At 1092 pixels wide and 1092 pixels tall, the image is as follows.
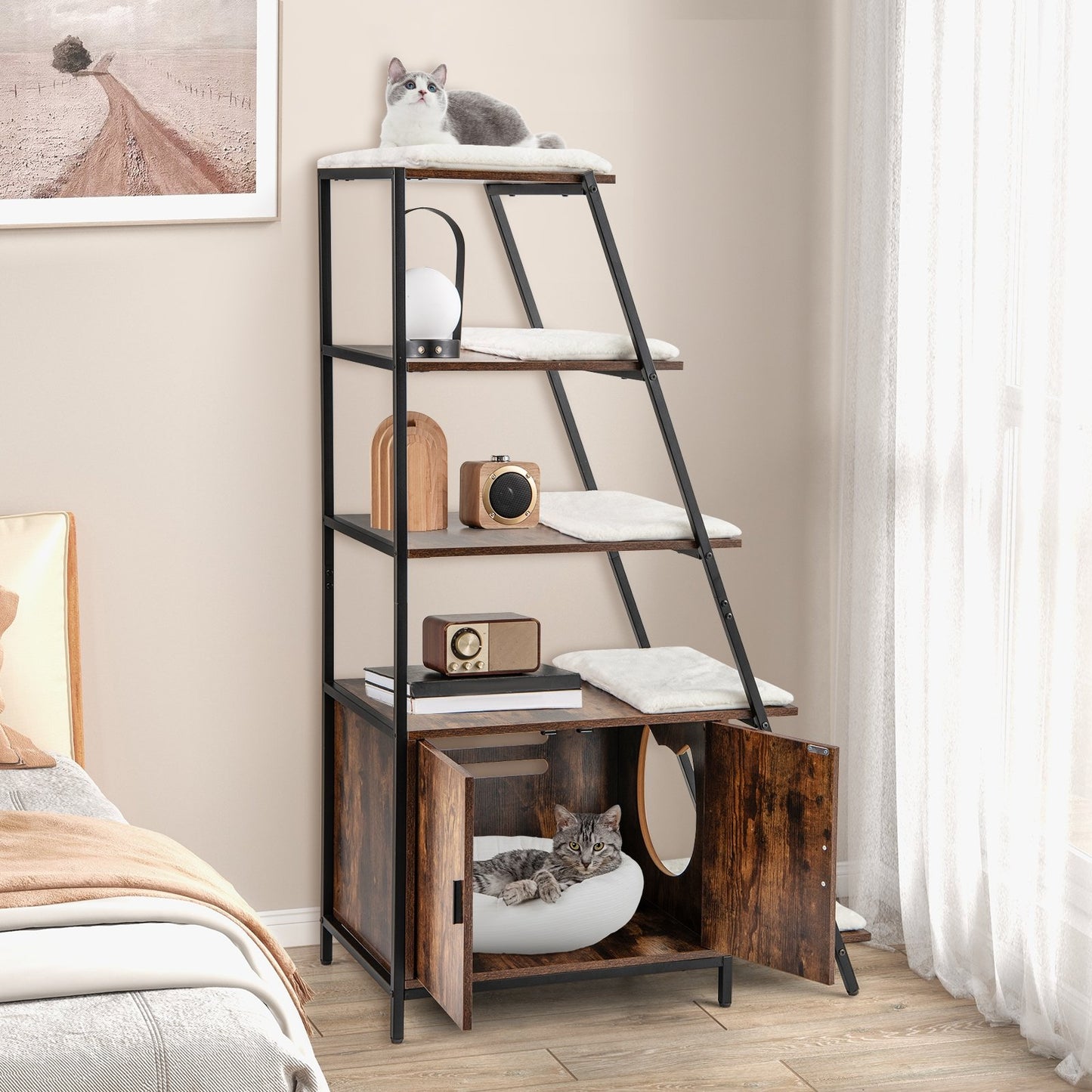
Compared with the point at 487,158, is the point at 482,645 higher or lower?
lower

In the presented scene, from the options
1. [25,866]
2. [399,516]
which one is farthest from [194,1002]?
[399,516]

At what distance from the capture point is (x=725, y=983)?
111 inches

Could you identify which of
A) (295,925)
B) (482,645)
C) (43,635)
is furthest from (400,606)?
(295,925)

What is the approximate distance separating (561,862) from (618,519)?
2.14ft

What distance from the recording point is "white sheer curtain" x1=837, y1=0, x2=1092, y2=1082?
248 cm

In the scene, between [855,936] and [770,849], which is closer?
[770,849]

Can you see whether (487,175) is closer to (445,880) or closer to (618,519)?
(618,519)

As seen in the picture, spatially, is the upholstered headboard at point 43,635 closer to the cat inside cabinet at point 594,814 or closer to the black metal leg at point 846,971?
the cat inside cabinet at point 594,814

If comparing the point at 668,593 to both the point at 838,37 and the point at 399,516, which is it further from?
the point at 838,37

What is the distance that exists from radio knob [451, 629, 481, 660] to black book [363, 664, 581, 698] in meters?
0.04

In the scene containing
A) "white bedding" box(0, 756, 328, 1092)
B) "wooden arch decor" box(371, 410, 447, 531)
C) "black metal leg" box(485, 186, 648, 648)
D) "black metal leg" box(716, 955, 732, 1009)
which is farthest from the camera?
"black metal leg" box(485, 186, 648, 648)

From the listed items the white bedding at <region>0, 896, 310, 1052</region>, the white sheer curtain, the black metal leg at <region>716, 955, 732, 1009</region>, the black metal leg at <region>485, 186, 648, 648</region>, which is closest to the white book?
the black metal leg at <region>485, 186, 648, 648</region>

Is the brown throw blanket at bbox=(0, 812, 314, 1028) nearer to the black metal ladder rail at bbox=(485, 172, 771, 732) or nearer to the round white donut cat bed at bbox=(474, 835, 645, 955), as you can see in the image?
the round white donut cat bed at bbox=(474, 835, 645, 955)

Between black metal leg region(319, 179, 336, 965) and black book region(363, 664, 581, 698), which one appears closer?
black book region(363, 664, 581, 698)
